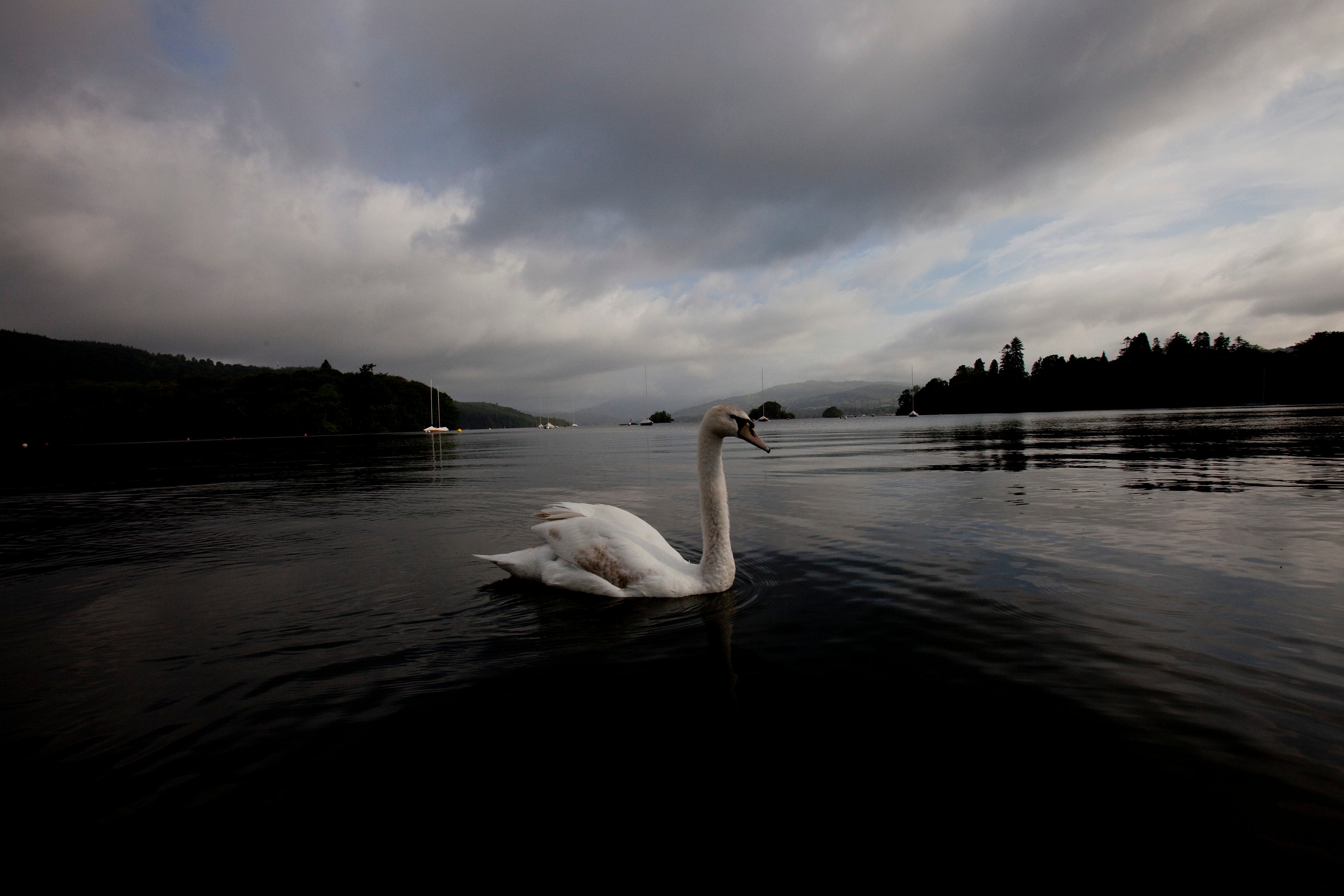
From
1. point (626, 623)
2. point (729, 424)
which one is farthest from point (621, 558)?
point (729, 424)

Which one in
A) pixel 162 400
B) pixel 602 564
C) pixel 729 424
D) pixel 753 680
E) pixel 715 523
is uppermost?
pixel 162 400

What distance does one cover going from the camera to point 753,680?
4.24m

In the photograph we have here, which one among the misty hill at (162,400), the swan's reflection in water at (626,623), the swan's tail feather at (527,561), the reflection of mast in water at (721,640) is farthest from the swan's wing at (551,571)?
the misty hill at (162,400)

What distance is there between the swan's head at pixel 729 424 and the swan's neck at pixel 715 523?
94 mm

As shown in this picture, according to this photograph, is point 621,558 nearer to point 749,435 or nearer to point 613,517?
point 613,517

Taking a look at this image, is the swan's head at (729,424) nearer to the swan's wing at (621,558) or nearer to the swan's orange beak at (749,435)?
the swan's orange beak at (749,435)

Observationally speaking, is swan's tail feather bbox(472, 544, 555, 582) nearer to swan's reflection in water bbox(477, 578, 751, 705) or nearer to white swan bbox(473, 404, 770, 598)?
white swan bbox(473, 404, 770, 598)

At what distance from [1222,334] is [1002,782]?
216193 mm

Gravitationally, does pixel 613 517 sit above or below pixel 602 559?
above

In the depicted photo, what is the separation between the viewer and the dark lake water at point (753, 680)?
2.93 metres

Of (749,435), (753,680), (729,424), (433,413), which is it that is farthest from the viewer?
(433,413)

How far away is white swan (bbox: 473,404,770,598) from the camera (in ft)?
19.9

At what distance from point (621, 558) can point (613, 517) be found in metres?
0.97

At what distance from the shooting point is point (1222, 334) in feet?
504
